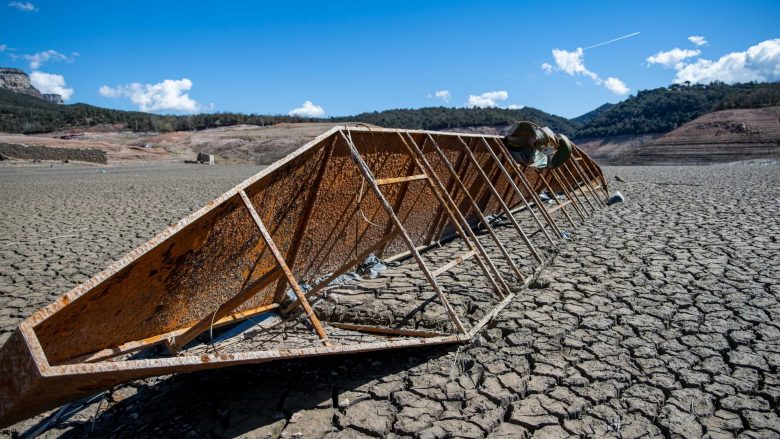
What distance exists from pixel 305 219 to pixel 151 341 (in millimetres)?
1327

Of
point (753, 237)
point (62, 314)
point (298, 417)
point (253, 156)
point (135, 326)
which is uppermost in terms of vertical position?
point (62, 314)

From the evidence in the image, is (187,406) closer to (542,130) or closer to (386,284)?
(386,284)

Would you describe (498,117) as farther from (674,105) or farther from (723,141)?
(723,141)

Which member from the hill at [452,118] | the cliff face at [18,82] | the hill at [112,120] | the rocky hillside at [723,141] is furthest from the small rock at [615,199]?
the cliff face at [18,82]

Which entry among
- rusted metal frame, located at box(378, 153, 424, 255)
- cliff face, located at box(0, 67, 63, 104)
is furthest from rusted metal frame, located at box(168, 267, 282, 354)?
cliff face, located at box(0, 67, 63, 104)

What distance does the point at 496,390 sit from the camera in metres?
2.58

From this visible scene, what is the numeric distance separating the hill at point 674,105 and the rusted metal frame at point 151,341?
39.0 meters

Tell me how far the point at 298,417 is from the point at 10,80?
102 meters

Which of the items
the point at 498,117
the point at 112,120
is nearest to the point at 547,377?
the point at 498,117

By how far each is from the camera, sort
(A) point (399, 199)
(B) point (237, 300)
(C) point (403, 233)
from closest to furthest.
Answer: (C) point (403, 233), (B) point (237, 300), (A) point (399, 199)

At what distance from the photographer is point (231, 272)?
3162 millimetres

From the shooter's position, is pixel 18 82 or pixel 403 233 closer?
pixel 403 233

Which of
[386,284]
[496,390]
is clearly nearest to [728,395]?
[496,390]

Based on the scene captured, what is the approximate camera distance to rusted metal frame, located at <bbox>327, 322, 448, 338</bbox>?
3.19 meters
